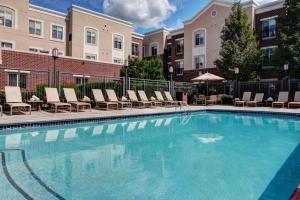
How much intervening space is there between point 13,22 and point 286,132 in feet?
73.3

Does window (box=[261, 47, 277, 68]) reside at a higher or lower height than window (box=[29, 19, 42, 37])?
lower

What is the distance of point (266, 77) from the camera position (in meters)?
22.5

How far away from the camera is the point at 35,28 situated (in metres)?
24.0

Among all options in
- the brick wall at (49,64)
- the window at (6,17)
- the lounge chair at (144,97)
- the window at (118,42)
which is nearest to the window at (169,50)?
the window at (118,42)

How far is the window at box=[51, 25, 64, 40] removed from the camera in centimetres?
2516

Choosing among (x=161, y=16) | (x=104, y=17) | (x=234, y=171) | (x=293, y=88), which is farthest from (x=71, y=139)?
(x=161, y=16)

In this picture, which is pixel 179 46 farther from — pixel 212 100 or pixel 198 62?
pixel 212 100

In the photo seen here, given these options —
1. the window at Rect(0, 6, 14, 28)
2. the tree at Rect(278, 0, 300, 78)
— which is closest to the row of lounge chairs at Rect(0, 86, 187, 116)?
the tree at Rect(278, 0, 300, 78)

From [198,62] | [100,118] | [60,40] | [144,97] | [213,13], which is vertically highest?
[213,13]

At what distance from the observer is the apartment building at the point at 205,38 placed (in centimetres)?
2264

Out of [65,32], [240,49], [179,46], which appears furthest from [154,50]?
[240,49]

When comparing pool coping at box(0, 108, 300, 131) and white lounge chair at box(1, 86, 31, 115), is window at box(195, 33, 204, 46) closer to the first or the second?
pool coping at box(0, 108, 300, 131)

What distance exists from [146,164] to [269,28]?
22.1m

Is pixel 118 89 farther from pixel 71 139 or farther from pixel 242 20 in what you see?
pixel 242 20
